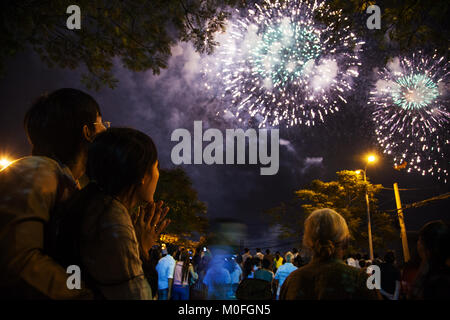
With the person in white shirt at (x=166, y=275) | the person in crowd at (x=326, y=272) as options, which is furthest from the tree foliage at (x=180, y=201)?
the person in crowd at (x=326, y=272)

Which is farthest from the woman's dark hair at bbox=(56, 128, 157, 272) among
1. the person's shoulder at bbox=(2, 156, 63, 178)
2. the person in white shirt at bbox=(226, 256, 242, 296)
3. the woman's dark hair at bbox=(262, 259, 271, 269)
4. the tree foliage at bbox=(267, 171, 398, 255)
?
the tree foliage at bbox=(267, 171, 398, 255)

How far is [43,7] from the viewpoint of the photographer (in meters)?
4.57

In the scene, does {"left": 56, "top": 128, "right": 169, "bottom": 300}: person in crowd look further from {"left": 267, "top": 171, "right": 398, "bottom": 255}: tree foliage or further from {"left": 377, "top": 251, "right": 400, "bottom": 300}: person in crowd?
{"left": 267, "top": 171, "right": 398, "bottom": 255}: tree foliage

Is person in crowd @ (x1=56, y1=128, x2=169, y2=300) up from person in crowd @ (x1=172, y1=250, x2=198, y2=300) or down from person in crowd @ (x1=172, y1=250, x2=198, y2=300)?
up

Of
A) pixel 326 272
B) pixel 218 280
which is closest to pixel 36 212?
pixel 326 272

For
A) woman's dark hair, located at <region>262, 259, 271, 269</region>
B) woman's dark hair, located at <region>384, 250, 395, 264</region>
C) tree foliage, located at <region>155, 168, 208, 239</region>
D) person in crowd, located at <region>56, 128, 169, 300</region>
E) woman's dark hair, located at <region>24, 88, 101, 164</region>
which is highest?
tree foliage, located at <region>155, 168, 208, 239</region>

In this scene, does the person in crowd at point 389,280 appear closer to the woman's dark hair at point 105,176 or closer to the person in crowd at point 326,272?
the person in crowd at point 326,272

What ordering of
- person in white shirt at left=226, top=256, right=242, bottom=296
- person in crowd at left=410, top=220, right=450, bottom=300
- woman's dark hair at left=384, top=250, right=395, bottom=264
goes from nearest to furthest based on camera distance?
person in crowd at left=410, top=220, right=450, bottom=300, woman's dark hair at left=384, top=250, right=395, bottom=264, person in white shirt at left=226, top=256, right=242, bottom=296

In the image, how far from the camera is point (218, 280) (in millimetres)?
6254

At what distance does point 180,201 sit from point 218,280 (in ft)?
75.7

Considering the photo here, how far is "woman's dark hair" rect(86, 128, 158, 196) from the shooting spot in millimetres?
1304

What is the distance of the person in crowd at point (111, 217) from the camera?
3.50ft
